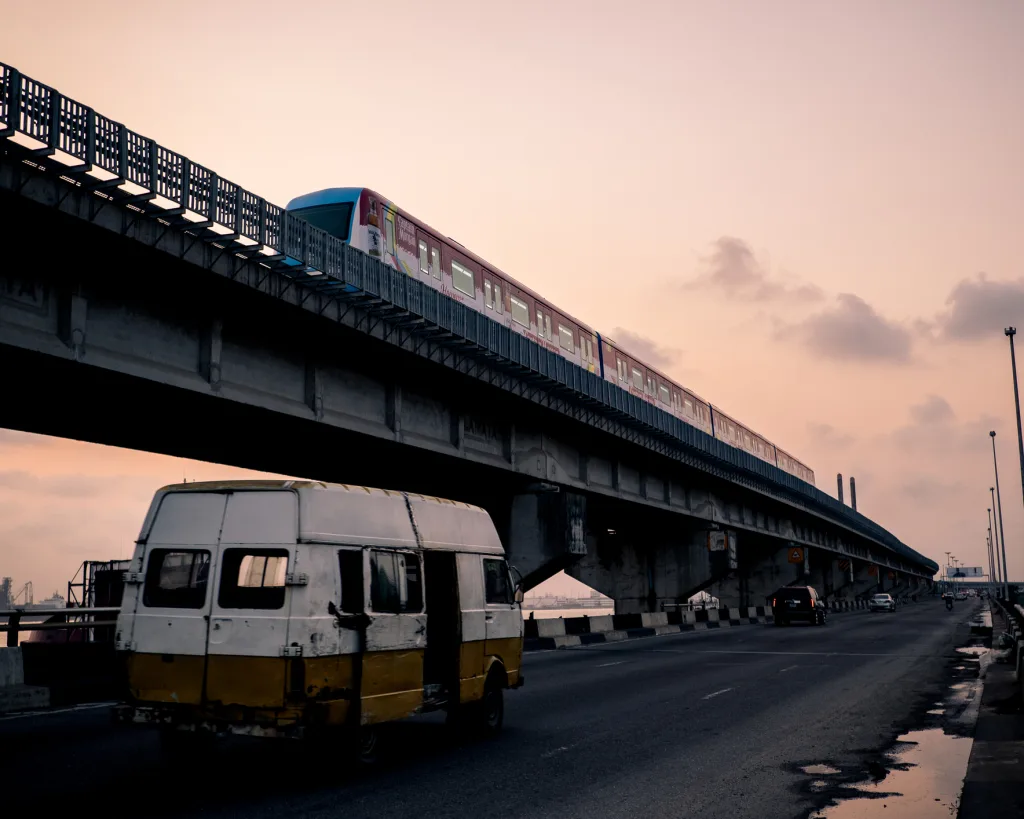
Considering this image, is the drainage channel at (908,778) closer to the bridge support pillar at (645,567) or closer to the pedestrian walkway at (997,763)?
the pedestrian walkway at (997,763)

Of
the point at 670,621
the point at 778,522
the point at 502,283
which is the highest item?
the point at 502,283

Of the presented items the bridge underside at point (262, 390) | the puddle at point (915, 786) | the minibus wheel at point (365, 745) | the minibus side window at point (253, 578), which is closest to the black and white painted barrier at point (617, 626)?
the bridge underside at point (262, 390)

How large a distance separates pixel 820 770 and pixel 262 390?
1196cm

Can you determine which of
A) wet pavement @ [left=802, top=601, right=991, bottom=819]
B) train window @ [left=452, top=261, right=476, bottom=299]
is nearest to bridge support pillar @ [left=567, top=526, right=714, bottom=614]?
train window @ [left=452, top=261, right=476, bottom=299]

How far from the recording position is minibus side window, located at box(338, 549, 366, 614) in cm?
873

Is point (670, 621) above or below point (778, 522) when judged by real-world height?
below

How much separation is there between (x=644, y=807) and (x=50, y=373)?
11.3 m

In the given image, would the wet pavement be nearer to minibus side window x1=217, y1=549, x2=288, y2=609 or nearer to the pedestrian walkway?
the pedestrian walkway

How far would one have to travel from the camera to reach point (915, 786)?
8.43 metres

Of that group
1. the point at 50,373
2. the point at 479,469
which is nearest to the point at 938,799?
the point at 50,373

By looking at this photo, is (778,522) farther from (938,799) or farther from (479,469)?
(938,799)

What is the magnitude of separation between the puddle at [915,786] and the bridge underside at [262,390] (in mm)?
11181

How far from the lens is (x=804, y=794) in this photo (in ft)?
26.7

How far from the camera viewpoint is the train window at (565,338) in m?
34.8
